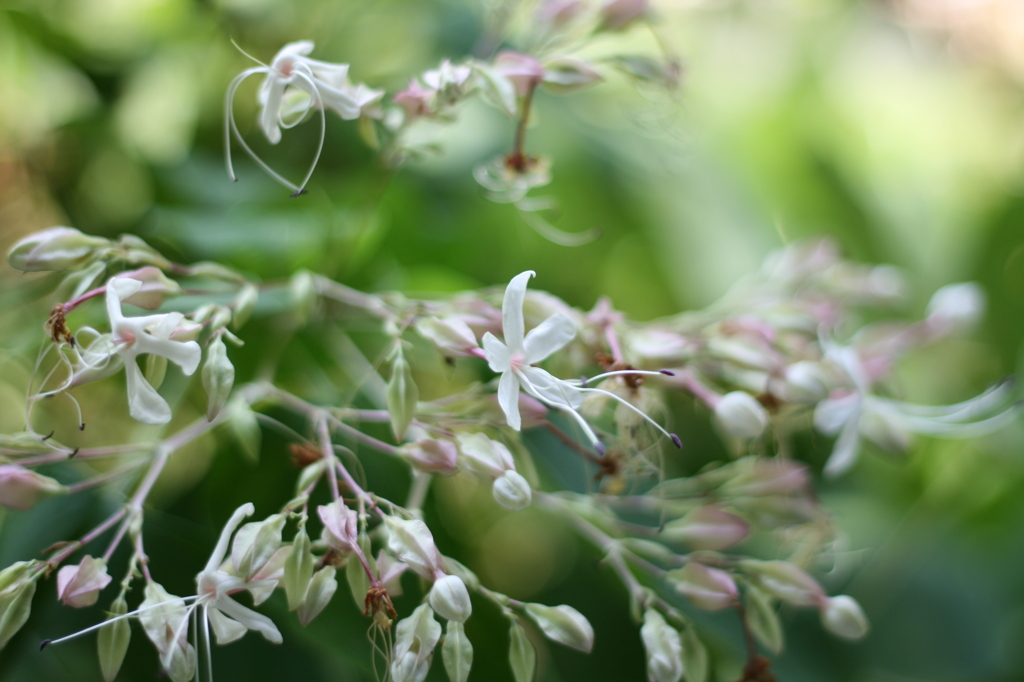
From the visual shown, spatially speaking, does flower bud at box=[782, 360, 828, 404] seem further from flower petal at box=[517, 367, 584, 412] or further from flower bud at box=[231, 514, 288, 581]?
flower bud at box=[231, 514, 288, 581]

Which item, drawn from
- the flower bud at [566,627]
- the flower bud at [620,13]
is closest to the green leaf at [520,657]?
the flower bud at [566,627]

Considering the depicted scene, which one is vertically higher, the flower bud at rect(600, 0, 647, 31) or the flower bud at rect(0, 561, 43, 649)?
the flower bud at rect(600, 0, 647, 31)

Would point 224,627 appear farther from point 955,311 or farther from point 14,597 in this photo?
point 955,311

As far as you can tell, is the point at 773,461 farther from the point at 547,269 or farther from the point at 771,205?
the point at 771,205

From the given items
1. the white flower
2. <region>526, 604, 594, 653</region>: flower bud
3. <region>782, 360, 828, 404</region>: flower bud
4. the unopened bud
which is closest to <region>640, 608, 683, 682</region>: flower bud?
<region>526, 604, 594, 653</region>: flower bud

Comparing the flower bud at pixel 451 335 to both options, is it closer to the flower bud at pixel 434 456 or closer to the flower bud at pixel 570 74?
the flower bud at pixel 434 456
